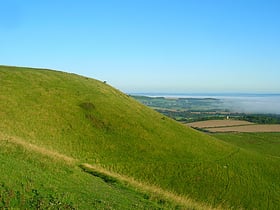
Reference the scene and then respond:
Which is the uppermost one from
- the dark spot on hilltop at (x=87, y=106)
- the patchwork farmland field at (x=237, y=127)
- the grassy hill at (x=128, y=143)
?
the dark spot on hilltop at (x=87, y=106)

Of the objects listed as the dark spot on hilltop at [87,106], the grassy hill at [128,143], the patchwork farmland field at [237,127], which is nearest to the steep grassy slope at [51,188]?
the grassy hill at [128,143]

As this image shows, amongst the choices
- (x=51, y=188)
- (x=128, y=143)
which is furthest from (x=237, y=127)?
(x=51, y=188)

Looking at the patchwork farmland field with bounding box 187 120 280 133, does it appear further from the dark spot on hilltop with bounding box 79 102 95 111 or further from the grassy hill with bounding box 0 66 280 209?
the dark spot on hilltop with bounding box 79 102 95 111

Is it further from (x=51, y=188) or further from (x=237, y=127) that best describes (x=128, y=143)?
(x=237, y=127)

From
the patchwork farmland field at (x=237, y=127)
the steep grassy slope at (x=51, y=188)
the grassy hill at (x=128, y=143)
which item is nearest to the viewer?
the steep grassy slope at (x=51, y=188)

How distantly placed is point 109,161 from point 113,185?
1394 centimetres

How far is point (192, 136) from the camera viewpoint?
5088cm

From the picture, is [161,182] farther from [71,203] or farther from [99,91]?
[99,91]

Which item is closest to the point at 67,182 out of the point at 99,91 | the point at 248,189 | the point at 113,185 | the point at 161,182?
the point at 113,185

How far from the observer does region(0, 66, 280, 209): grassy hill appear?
113 feet

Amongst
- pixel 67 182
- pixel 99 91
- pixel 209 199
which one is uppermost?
pixel 99 91

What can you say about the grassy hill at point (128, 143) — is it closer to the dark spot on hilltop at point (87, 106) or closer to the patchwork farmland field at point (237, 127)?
the dark spot on hilltop at point (87, 106)

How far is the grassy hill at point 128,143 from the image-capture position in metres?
34.5

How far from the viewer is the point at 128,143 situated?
4106 cm
